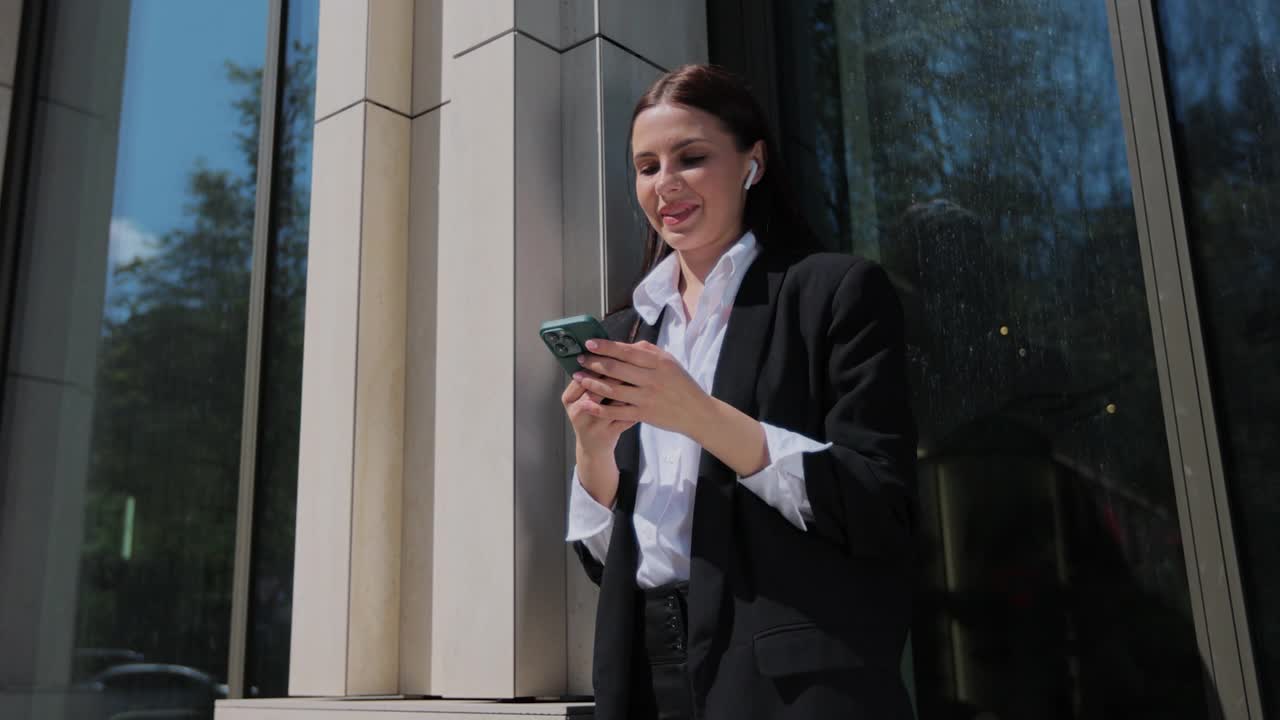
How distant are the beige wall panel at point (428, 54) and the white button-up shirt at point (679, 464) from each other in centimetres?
162

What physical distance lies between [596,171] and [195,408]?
2669 millimetres

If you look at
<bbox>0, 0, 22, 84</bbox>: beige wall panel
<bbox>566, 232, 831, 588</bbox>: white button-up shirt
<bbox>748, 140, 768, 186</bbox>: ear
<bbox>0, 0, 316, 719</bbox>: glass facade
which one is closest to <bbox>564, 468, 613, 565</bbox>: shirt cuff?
<bbox>566, 232, 831, 588</bbox>: white button-up shirt

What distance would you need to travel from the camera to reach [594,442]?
2096 mm

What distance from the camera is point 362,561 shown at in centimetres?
330

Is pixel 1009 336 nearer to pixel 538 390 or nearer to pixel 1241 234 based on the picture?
pixel 1241 234

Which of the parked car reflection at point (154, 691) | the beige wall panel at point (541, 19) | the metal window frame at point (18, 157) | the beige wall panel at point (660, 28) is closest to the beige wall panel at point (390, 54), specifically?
the beige wall panel at point (541, 19)

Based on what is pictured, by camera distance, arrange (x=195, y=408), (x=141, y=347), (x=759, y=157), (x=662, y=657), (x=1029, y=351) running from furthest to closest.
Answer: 1. (x=141, y=347)
2. (x=195, y=408)
3. (x=1029, y=351)
4. (x=759, y=157)
5. (x=662, y=657)

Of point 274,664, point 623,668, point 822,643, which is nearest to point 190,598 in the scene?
point 274,664

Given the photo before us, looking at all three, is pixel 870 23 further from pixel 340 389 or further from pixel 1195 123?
pixel 340 389

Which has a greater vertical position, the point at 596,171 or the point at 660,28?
the point at 660,28

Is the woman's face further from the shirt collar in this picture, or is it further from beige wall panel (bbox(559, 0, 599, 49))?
beige wall panel (bbox(559, 0, 599, 49))

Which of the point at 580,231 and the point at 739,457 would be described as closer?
the point at 739,457

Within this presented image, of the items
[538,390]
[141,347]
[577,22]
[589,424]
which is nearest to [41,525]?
[141,347]

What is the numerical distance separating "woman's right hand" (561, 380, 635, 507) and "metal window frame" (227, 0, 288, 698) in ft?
7.85
